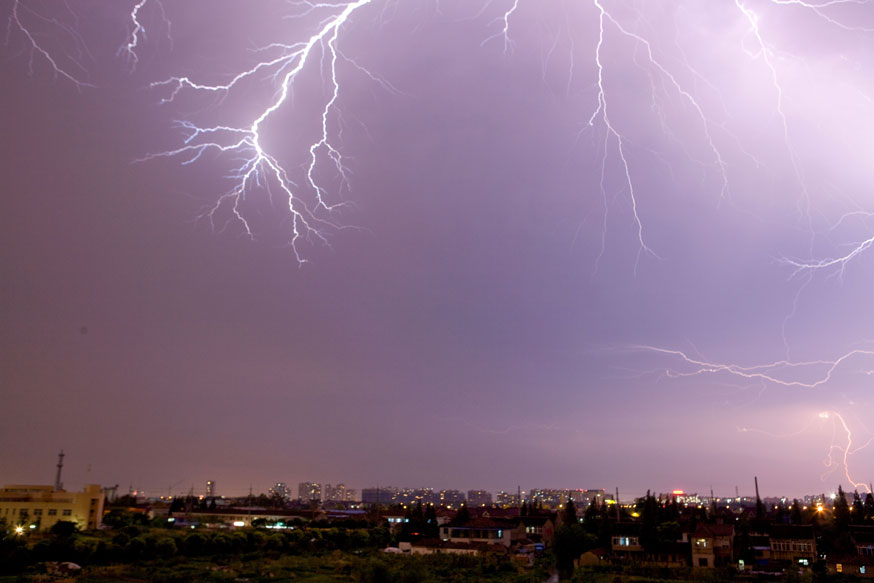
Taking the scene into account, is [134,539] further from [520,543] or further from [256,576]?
[520,543]

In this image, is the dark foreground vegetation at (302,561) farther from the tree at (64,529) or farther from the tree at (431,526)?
the tree at (431,526)

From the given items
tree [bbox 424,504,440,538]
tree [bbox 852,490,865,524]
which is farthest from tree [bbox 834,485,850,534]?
tree [bbox 424,504,440,538]

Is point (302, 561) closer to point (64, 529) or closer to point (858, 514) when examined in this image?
point (64, 529)

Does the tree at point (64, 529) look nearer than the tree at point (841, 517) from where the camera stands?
Yes

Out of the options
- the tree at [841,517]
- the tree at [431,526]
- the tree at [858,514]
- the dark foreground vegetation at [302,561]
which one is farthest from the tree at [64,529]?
the tree at [858,514]

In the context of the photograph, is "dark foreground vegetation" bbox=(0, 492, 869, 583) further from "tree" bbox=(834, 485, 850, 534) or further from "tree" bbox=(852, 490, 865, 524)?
"tree" bbox=(852, 490, 865, 524)

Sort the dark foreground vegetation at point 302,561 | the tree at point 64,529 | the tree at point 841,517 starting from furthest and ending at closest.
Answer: the tree at point 841,517
the tree at point 64,529
the dark foreground vegetation at point 302,561

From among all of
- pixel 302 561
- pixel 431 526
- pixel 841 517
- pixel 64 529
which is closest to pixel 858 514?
pixel 841 517

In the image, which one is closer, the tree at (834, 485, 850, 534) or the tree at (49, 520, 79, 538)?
the tree at (49, 520, 79, 538)

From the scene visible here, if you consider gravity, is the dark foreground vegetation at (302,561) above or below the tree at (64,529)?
below

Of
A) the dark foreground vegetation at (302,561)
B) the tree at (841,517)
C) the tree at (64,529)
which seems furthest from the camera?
the tree at (841,517)

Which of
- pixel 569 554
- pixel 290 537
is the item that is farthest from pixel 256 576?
pixel 569 554
